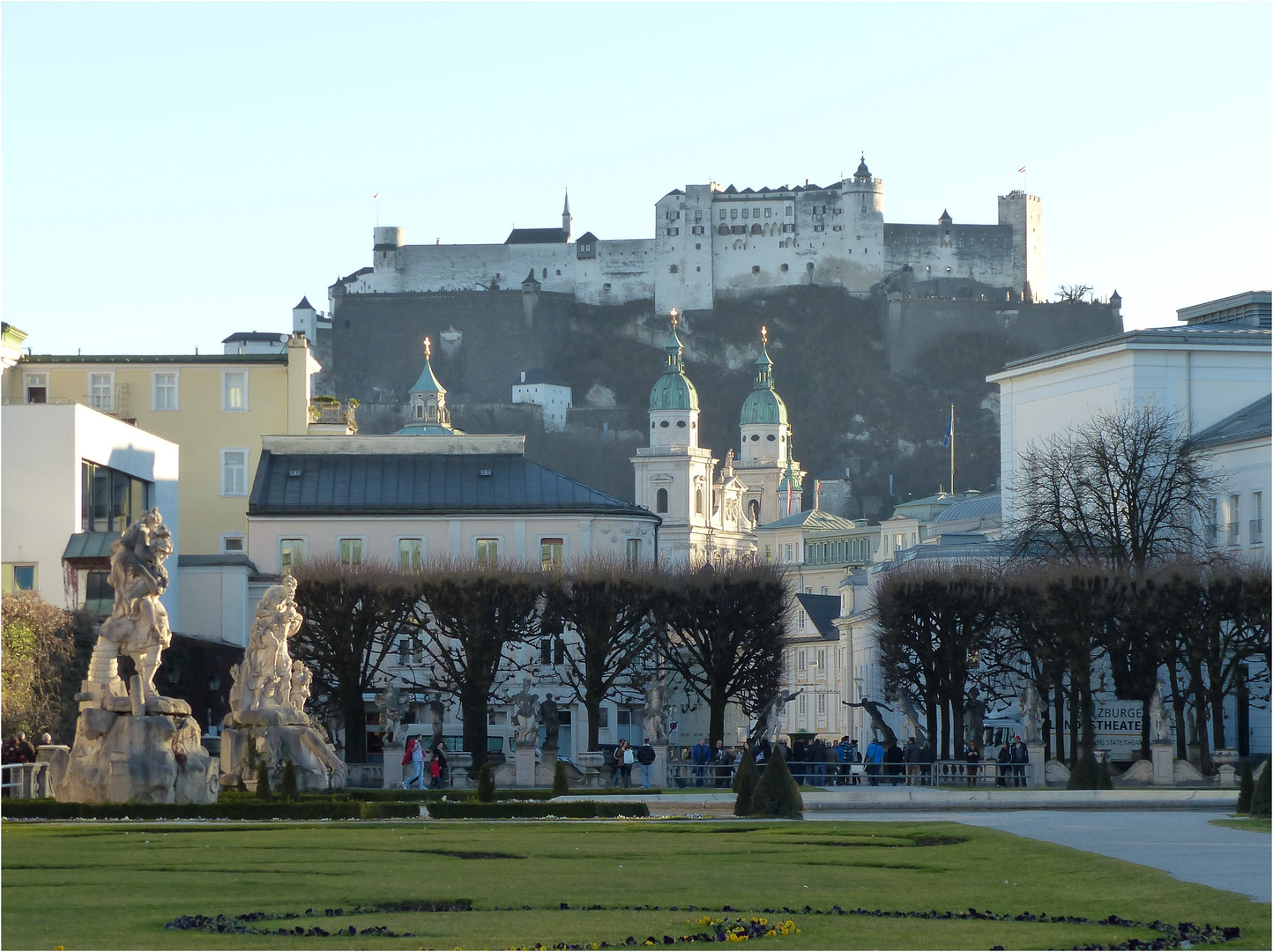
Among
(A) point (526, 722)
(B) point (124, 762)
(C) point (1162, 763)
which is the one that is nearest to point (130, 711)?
(B) point (124, 762)

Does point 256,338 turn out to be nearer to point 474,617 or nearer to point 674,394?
point 674,394

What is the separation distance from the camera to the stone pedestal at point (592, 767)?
1785 inches

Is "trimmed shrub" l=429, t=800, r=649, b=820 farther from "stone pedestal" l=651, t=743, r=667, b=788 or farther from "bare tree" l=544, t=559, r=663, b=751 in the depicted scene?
"bare tree" l=544, t=559, r=663, b=751

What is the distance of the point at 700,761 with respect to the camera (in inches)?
1929

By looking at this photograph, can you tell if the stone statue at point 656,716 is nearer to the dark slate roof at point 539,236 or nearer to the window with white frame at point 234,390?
the window with white frame at point 234,390

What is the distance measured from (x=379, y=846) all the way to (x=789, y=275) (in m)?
167

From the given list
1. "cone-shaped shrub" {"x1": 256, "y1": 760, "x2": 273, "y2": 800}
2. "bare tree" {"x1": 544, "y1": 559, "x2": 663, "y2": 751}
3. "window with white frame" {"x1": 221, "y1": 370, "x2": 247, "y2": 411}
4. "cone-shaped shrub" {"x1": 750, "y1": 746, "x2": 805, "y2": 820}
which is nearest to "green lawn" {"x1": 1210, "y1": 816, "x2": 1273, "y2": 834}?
"cone-shaped shrub" {"x1": 750, "y1": 746, "x2": 805, "y2": 820}

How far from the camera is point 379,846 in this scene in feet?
79.2

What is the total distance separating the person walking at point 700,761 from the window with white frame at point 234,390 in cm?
2742

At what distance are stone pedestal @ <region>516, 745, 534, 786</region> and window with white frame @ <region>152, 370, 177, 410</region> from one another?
3186 centimetres

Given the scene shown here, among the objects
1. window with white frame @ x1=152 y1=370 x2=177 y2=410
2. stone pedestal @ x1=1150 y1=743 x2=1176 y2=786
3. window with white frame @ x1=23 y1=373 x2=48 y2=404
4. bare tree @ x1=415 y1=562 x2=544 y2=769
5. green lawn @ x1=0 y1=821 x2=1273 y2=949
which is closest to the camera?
green lawn @ x1=0 y1=821 x2=1273 y2=949

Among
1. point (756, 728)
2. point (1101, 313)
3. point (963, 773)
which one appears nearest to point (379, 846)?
point (963, 773)

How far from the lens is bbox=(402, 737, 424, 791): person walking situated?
139ft

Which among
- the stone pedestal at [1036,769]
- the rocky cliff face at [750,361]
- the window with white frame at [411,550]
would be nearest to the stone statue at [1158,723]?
the stone pedestal at [1036,769]
